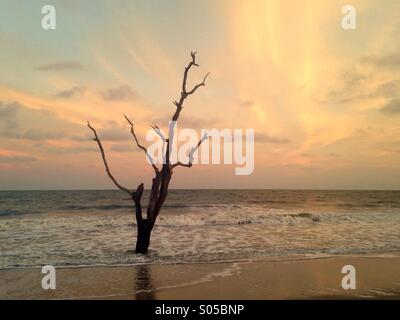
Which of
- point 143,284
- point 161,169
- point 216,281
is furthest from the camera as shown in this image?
point 161,169

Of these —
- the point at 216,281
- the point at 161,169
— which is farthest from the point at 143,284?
the point at 161,169

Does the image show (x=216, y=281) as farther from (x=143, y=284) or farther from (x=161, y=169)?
(x=161, y=169)

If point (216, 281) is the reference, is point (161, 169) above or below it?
above

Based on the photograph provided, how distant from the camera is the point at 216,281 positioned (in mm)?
9898

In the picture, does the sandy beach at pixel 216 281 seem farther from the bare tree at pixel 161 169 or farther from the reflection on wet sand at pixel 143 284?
the bare tree at pixel 161 169

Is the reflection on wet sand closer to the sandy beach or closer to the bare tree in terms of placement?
the sandy beach

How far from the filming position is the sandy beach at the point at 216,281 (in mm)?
8750

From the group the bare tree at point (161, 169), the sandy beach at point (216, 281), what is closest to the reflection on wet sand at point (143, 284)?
the sandy beach at point (216, 281)

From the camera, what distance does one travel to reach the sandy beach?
875cm

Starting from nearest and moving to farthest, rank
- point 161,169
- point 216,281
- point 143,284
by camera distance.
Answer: point 143,284 → point 216,281 → point 161,169
